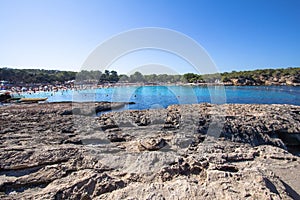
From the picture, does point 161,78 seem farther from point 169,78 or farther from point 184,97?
point 184,97

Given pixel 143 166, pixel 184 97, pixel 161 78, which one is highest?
pixel 161 78

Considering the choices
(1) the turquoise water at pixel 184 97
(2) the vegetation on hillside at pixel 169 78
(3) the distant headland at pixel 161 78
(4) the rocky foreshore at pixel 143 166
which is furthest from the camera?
(2) the vegetation on hillside at pixel 169 78

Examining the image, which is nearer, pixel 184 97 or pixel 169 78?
pixel 184 97

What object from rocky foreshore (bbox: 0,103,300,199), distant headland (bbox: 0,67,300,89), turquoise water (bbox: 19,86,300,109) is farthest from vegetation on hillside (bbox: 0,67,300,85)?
rocky foreshore (bbox: 0,103,300,199)

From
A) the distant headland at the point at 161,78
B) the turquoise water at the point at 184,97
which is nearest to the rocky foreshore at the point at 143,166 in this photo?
the turquoise water at the point at 184,97

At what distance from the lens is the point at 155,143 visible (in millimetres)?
7438

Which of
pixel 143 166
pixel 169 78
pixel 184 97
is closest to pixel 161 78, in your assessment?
pixel 169 78

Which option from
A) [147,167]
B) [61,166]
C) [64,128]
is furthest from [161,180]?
[64,128]

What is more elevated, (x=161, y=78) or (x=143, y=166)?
(x=161, y=78)

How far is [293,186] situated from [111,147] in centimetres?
627

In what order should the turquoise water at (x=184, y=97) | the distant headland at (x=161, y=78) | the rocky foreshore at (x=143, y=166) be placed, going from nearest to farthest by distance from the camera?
the rocky foreshore at (x=143, y=166) → the turquoise water at (x=184, y=97) → the distant headland at (x=161, y=78)

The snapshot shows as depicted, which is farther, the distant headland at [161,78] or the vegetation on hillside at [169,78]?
the vegetation on hillside at [169,78]

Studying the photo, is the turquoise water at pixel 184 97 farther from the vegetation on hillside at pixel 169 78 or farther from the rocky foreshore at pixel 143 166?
the vegetation on hillside at pixel 169 78

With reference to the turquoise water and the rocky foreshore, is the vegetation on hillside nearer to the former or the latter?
the turquoise water
